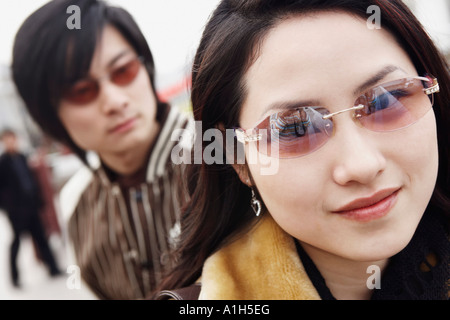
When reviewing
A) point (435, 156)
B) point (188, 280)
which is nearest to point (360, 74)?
point (435, 156)

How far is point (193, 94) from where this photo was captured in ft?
4.50

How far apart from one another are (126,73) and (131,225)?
2.70ft

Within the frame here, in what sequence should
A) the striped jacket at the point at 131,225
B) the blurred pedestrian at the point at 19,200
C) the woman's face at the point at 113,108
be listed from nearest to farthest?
the woman's face at the point at 113,108 < the striped jacket at the point at 131,225 < the blurred pedestrian at the point at 19,200

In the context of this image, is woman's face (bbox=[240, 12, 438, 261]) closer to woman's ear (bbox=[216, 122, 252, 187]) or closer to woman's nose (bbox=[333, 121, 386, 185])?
woman's nose (bbox=[333, 121, 386, 185])

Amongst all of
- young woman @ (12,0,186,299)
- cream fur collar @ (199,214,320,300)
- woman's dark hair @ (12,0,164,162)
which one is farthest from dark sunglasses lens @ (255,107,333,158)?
woman's dark hair @ (12,0,164,162)

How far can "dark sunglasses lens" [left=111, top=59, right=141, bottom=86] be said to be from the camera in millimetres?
1933

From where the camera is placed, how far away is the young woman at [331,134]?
1054mm

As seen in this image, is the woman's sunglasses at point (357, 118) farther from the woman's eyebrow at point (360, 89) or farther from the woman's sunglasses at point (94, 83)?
the woman's sunglasses at point (94, 83)

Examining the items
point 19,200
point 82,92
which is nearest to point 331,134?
point 82,92

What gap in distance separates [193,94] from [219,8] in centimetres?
29

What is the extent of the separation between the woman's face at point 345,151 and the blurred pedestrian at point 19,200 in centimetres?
421

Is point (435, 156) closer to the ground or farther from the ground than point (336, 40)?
closer to the ground

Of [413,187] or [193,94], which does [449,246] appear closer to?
[413,187]

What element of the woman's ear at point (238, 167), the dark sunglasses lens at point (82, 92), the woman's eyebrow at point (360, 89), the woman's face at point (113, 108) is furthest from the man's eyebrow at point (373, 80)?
the dark sunglasses lens at point (82, 92)
